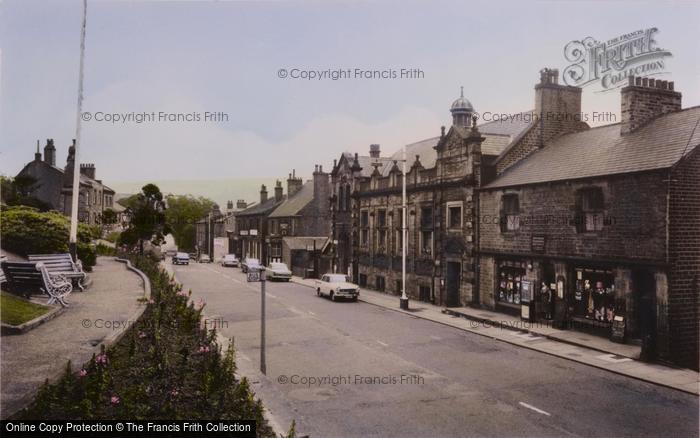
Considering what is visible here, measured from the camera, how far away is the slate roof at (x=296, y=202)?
57.2 metres

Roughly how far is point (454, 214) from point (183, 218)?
86721mm

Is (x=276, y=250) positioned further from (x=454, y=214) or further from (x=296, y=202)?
(x=454, y=214)

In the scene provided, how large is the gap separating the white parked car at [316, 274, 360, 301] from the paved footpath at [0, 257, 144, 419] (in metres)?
14.4

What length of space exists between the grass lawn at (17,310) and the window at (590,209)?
18.9 metres

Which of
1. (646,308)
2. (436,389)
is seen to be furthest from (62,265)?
(646,308)

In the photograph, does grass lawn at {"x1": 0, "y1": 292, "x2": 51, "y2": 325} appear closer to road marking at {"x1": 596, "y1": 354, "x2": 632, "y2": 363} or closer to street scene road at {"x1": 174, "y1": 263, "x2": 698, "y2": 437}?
street scene road at {"x1": 174, "y1": 263, "x2": 698, "y2": 437}

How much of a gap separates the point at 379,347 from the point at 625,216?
9.98 m

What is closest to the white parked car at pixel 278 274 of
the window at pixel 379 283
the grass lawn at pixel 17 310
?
the window at pixel 379 283

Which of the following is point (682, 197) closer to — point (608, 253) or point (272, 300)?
point (608, 253)

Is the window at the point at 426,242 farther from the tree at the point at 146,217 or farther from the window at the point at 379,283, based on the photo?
the tree at the point at 146,217

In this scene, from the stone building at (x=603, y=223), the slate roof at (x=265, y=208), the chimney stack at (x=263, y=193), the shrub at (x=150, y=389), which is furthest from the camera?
the chimney stack at (x=263, y=193)

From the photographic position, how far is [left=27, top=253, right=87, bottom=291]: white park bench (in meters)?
17.7

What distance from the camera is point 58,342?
10.8 meters

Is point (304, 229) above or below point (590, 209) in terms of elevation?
below
